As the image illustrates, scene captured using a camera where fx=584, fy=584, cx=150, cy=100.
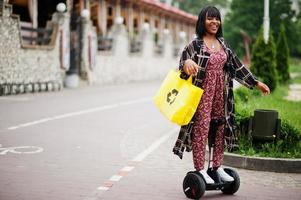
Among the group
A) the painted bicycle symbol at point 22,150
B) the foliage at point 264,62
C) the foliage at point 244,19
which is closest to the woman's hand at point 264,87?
the painted bicycle symbol at point 22,150

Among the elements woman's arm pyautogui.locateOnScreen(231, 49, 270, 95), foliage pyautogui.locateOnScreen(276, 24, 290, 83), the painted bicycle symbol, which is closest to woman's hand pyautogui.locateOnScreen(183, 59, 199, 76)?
woman's arm pyautogui.locateOnScreen(231, 49, 270, 95)

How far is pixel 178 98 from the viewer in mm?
6547

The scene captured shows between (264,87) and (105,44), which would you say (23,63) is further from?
(264,87)

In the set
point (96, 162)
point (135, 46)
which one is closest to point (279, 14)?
point (135, 46)

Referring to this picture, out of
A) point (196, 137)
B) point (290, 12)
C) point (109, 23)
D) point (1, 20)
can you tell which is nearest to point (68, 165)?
point (196, 137)

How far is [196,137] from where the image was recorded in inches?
263

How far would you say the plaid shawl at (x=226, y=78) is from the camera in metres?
6.63

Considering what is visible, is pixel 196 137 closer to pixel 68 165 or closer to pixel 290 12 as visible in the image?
pixel 68 165

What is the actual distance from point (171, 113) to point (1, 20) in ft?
56.3

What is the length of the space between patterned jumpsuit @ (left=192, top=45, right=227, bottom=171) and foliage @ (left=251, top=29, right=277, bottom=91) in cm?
1485

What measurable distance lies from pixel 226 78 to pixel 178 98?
694 millimetres

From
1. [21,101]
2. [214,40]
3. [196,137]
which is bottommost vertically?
[21,101]

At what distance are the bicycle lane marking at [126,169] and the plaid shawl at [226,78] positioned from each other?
105 cm

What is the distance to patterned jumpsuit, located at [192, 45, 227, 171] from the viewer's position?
6.63 metres
